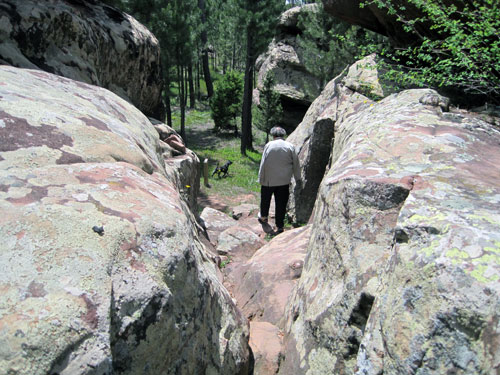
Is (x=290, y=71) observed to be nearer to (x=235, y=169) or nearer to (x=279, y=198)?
(x=235, y=169)

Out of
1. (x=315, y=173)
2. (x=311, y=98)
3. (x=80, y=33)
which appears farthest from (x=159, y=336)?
(x=311, y=98)

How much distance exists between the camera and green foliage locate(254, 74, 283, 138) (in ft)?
63.0

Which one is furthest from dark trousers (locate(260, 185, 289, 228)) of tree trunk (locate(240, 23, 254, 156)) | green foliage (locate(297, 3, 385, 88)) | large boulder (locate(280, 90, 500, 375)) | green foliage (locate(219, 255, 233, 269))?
tree trunk (locate(240, 23, 254, 156))

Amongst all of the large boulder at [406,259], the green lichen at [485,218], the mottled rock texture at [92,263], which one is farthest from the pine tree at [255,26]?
the green lichen at [485,218]

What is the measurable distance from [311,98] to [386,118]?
18043 millimetres

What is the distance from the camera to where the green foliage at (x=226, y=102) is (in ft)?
73.0

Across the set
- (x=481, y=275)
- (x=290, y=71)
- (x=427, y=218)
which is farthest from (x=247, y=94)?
(x=481, y=275)

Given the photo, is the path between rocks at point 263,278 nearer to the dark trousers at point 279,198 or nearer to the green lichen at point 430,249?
the dark trousers at point 279,198

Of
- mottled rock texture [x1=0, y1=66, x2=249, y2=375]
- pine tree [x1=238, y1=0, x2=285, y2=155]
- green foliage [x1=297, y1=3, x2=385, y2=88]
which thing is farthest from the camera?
pine tree [x1=238, y1=0, x2=285, y2=155]

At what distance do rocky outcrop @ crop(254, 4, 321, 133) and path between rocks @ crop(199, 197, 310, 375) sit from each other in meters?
16.5

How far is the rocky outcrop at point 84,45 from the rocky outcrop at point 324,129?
3.46 m

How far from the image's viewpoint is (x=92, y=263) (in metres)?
1.64

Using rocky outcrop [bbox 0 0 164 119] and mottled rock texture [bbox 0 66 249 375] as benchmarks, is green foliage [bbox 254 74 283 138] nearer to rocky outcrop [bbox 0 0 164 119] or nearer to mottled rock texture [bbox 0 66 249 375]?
rocky outcrop [bbox 0 0 164 119]

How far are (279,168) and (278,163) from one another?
0.33 feet
